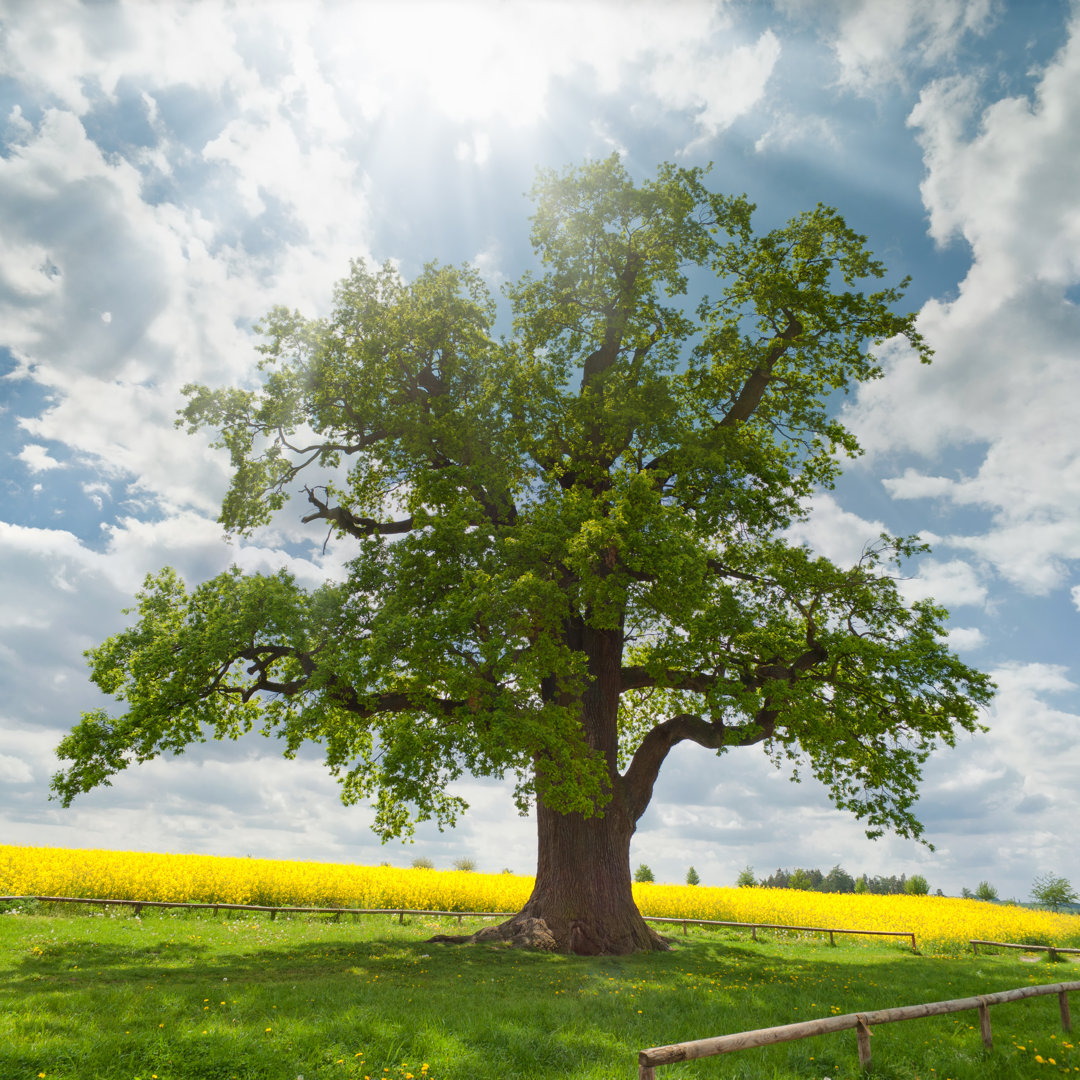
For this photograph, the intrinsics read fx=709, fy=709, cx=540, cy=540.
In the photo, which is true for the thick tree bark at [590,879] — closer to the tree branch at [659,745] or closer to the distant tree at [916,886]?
the tree branch at [659,745]

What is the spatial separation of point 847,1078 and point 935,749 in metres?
12.0

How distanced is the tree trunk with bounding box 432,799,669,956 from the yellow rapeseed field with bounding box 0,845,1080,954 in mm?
10217

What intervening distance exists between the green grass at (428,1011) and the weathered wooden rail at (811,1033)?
50cm

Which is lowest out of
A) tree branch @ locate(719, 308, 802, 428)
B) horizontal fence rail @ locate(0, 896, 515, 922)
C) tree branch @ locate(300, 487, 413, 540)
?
horizontal fence rail @ locate(0, 896, 515, 922)

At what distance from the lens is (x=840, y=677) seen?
1788 centimetres

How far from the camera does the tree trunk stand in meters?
17.3

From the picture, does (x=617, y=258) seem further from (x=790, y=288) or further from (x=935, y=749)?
(x=935, y=749)

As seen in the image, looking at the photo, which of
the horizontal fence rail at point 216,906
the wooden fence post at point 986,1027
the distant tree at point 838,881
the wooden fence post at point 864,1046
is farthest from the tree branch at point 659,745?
the distant tree at point 838,881

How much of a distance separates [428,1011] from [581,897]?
872cm

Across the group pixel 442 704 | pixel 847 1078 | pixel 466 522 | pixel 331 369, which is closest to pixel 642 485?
pixel 466 522

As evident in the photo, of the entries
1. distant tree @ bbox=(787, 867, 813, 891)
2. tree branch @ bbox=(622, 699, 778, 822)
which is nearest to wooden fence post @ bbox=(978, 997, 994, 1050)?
tree branch @ bbox=(622, 699, 778, 822)

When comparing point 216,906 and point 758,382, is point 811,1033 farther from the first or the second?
point 216,906

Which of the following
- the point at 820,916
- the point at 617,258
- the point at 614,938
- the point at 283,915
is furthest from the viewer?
the point at 820,916

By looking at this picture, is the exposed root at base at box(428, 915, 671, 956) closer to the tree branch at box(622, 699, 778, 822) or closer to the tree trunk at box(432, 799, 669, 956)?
the tree trunk at box(432, 799, 669, 956)
